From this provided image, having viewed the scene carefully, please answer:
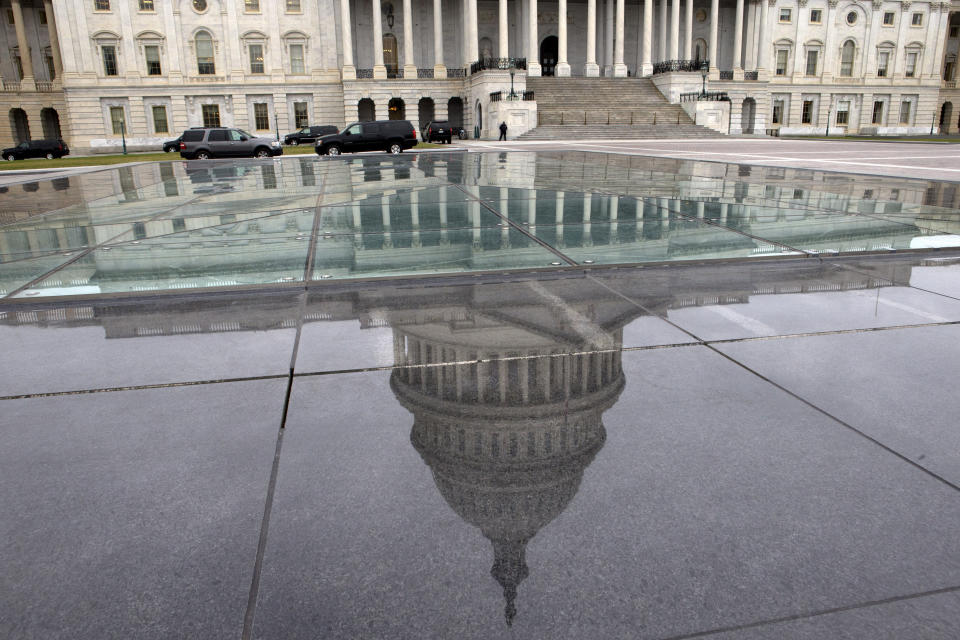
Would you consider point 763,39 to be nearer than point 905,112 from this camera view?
Yes

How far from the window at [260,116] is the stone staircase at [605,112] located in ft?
83.5

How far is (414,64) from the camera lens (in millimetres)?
68062

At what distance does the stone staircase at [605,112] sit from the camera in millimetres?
49938

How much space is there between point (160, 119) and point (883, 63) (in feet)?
256

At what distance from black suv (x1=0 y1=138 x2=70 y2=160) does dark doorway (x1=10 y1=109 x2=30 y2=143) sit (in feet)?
65.3

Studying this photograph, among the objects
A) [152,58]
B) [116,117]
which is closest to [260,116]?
[152,58]

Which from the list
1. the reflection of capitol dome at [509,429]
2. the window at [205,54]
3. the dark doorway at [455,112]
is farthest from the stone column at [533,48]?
the reflection of capitol dome at [509,429]

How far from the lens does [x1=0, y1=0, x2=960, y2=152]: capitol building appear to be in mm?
60000

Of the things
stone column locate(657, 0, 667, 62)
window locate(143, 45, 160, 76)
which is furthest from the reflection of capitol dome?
stone column locate(657, 0, 667, 62)

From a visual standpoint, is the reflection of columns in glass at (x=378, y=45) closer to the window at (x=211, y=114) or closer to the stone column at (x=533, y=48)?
the stone column at (x=533, y=48)

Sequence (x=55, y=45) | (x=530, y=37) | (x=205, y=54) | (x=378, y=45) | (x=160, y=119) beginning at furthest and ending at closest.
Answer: (x=55, y=45)
(x=160, y=119)
(x=205, y=54)
(x=530, y=37)
(x=378, y=45)

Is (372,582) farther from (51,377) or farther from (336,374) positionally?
(51,377)

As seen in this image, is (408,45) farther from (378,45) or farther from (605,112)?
(605,112)

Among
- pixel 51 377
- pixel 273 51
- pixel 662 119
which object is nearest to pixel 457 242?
pixel 51 377
